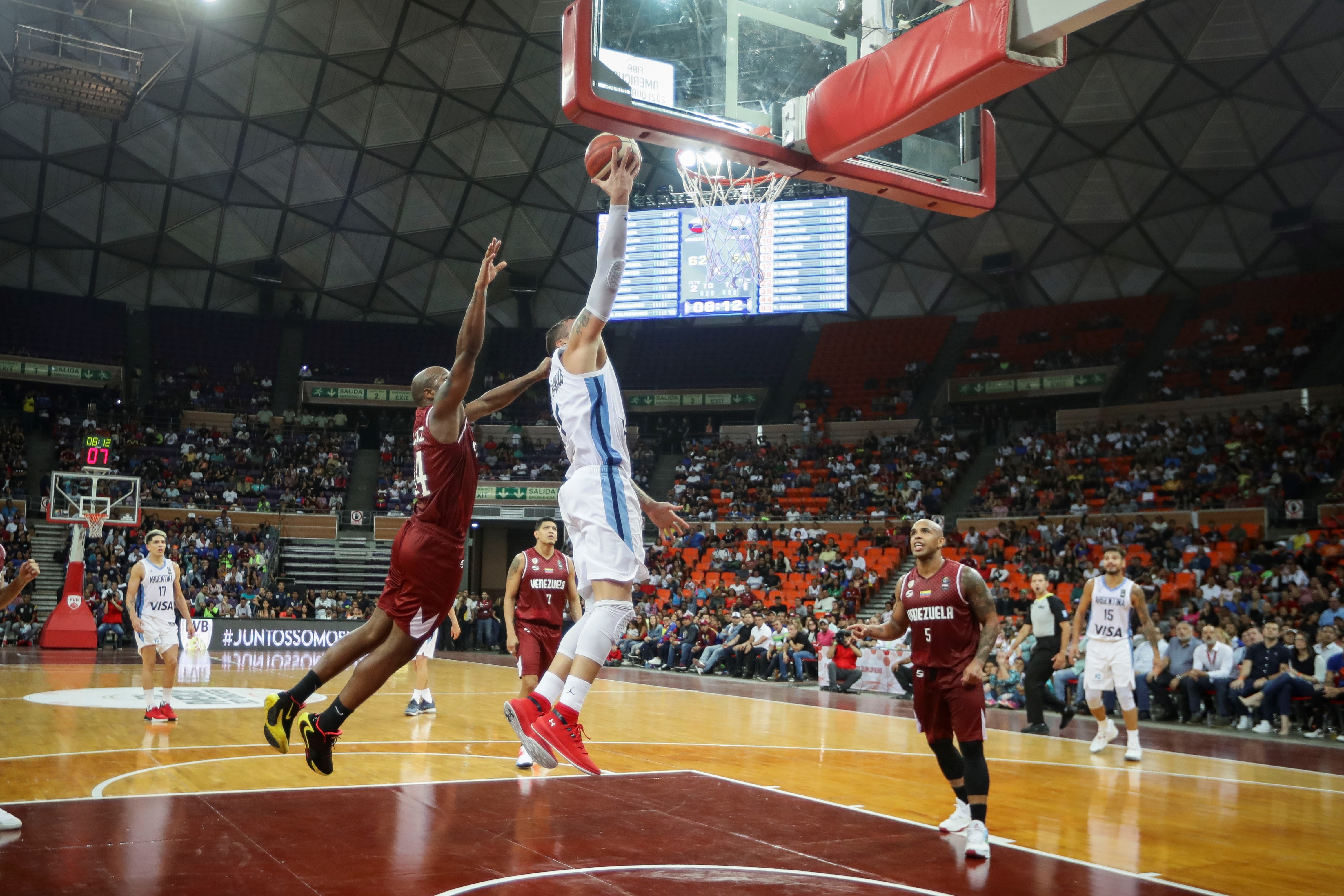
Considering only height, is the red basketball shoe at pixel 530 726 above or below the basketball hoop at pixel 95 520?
below

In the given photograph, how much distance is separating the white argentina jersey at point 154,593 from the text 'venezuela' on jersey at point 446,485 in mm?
6865

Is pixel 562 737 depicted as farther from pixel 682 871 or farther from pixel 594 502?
pixel 682 871

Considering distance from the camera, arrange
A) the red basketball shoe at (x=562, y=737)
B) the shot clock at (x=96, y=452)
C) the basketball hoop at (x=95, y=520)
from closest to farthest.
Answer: the red basketball shoe at (x=562, y=737)
the basketball hoop at (x=95, y=520)
the shot clock at (x=96, y=452)

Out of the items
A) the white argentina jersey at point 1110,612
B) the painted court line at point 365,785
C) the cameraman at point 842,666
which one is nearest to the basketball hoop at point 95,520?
the cameraman at point 842,666

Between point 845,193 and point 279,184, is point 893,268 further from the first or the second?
point 279,184

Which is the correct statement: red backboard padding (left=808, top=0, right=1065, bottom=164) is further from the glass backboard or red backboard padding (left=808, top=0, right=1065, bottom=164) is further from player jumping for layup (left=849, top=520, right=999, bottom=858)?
the glass backboard

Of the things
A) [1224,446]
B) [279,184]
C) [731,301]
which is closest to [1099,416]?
[1224,446]

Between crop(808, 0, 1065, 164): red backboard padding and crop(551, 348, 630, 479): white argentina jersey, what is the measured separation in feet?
9.69

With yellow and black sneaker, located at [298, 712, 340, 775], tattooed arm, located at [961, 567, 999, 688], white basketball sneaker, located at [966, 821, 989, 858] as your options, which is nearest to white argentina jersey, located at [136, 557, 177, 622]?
yellow and black sneaker, located at [298, 712, 340, 775]

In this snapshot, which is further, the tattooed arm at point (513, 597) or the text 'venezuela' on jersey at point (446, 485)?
the tattooed arm at point (513, 597)

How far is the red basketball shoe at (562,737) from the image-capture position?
445 cm

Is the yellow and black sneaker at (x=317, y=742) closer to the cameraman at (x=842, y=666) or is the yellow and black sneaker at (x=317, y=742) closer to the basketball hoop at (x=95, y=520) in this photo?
the cameraman at (x=842, y=666)

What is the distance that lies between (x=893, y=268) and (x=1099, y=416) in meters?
8.13

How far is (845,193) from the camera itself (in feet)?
85.6
